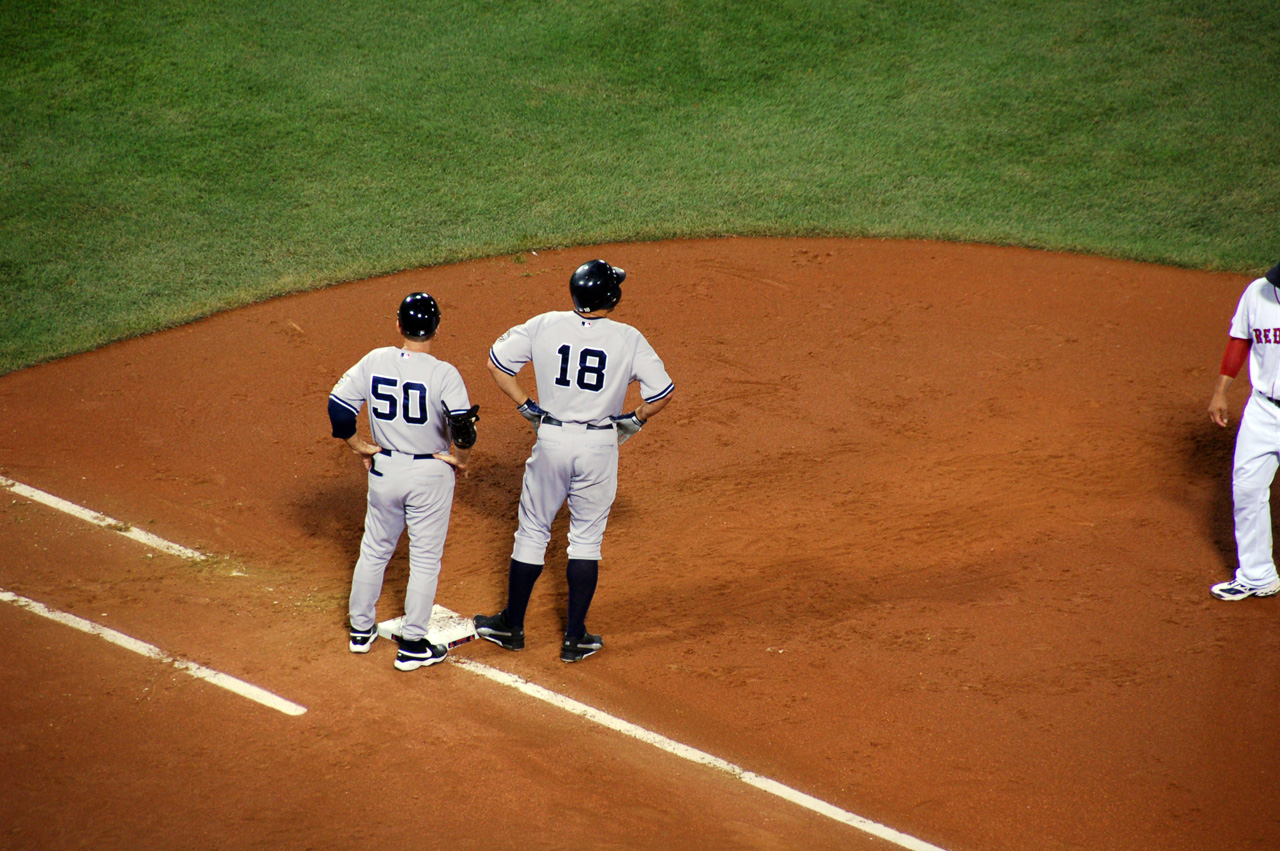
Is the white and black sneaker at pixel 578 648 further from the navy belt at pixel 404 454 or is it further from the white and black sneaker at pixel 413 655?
the navy belt at pixel 404 454

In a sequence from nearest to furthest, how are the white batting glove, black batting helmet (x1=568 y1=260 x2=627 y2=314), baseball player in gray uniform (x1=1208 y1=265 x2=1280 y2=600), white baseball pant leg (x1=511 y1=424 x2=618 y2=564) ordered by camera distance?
black batting helmet (x1=568 y1=260 x2=627 y2=314) < white baseball pant leg (x1=511 y1=424 x2=618 y2=564) < the white batting glove < baseball player in gray uniform (x1=1208 y1=265 x2=1280 y2=600)

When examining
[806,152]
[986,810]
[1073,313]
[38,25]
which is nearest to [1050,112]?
[806,152]

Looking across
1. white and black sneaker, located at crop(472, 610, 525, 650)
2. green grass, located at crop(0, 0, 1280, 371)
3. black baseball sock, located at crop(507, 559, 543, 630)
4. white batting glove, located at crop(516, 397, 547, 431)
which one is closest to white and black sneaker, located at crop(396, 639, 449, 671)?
white and black sneaker, located at crop(472, 610, 525, 650)

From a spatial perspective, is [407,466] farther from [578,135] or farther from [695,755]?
[578,135]

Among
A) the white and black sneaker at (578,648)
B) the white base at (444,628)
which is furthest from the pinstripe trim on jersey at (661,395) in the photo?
the white base at (444,628)

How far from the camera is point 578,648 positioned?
5.12 m

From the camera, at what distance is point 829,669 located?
16.7ft

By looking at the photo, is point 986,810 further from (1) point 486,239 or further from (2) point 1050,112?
(2) point 1050,112

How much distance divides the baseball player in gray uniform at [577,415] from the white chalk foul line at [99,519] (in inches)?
82.1

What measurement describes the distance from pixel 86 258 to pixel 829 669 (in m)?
8.45

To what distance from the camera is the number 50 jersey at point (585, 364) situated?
4867 millimetres

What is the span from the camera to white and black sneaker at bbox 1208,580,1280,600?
5570 millimetres

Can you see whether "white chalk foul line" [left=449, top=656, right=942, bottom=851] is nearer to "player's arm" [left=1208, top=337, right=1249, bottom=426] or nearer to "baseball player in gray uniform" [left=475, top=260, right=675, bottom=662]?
"baseball player in gray uniform" [left=475, top=260, right=675, bottom=662]

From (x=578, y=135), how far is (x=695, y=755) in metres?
9.35
